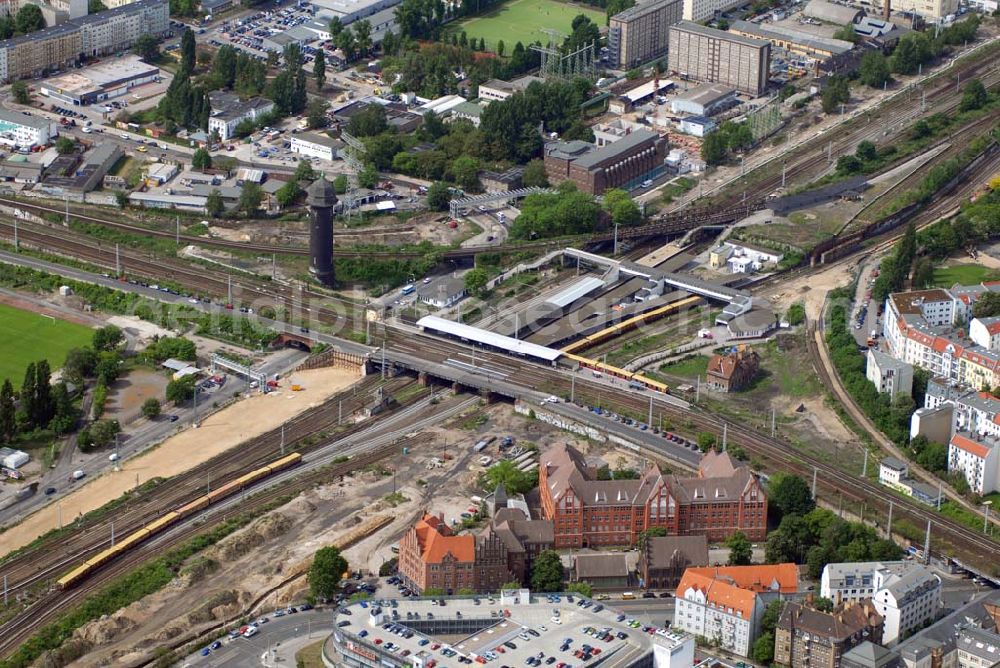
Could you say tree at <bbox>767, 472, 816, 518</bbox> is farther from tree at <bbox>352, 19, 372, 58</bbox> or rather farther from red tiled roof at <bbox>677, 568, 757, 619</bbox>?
tree at <bbox>352, 19, 372, 58</bbox>

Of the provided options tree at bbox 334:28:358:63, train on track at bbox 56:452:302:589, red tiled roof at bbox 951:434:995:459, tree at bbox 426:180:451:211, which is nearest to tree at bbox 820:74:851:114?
tree at bbox 426:180:451:211

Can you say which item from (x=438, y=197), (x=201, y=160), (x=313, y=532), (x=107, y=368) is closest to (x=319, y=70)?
(x=201, y=160)

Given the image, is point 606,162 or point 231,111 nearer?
point 606,162

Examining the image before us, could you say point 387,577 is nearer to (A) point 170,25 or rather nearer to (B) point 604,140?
(B) point 604,140

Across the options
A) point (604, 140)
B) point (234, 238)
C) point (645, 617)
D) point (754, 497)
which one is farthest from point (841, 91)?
point (645, 617)

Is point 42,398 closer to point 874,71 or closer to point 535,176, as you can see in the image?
point 535,176
